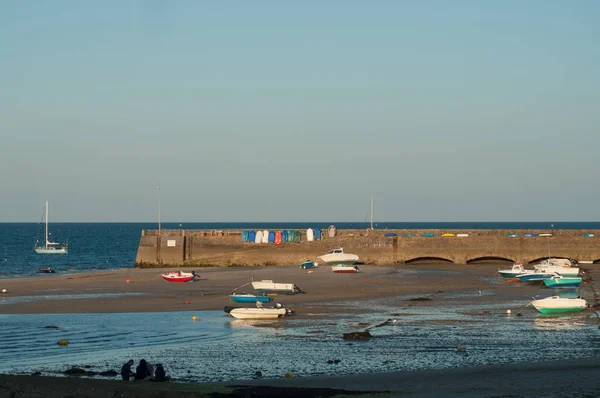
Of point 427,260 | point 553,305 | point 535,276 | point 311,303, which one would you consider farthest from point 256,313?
point 427,260

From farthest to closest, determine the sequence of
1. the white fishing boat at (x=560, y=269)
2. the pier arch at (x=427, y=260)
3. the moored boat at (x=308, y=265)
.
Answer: the pier arch at (x=427, y=260)
the moored boat at (x=308, y=265)
the white fishing boat at (x=560, y=269)

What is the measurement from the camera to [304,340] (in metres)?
34.1

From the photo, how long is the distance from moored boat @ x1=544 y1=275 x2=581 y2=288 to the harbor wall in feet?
60.0

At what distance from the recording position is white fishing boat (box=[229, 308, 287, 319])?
136 feet

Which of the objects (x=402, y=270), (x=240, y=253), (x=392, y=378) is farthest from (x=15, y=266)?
(x=392, y=378)

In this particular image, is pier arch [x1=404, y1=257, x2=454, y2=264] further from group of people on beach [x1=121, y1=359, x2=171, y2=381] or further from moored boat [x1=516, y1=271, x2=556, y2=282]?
group of people on beach [x1=121, y1=359, x2=171, y2=381]

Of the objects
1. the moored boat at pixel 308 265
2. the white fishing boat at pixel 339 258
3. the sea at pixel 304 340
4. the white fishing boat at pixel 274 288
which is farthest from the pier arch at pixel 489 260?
the white fishing boat at pixel 274 288

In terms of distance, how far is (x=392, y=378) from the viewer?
25109mm

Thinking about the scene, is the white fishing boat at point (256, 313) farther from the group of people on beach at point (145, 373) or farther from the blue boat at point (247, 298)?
the group of people on beach at point (145, 373)

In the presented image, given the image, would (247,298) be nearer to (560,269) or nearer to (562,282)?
(562,282)

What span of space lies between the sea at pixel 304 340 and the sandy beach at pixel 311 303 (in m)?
1.88

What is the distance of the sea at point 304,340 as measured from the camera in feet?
92.4

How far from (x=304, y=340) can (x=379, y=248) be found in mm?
44035

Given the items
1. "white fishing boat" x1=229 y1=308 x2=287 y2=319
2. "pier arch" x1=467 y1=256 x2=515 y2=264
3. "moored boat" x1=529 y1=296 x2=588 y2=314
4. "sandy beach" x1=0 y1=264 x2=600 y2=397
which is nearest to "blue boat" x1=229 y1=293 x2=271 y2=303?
"sandy beach" x1=0 y1=264 x2=600 y2=397
